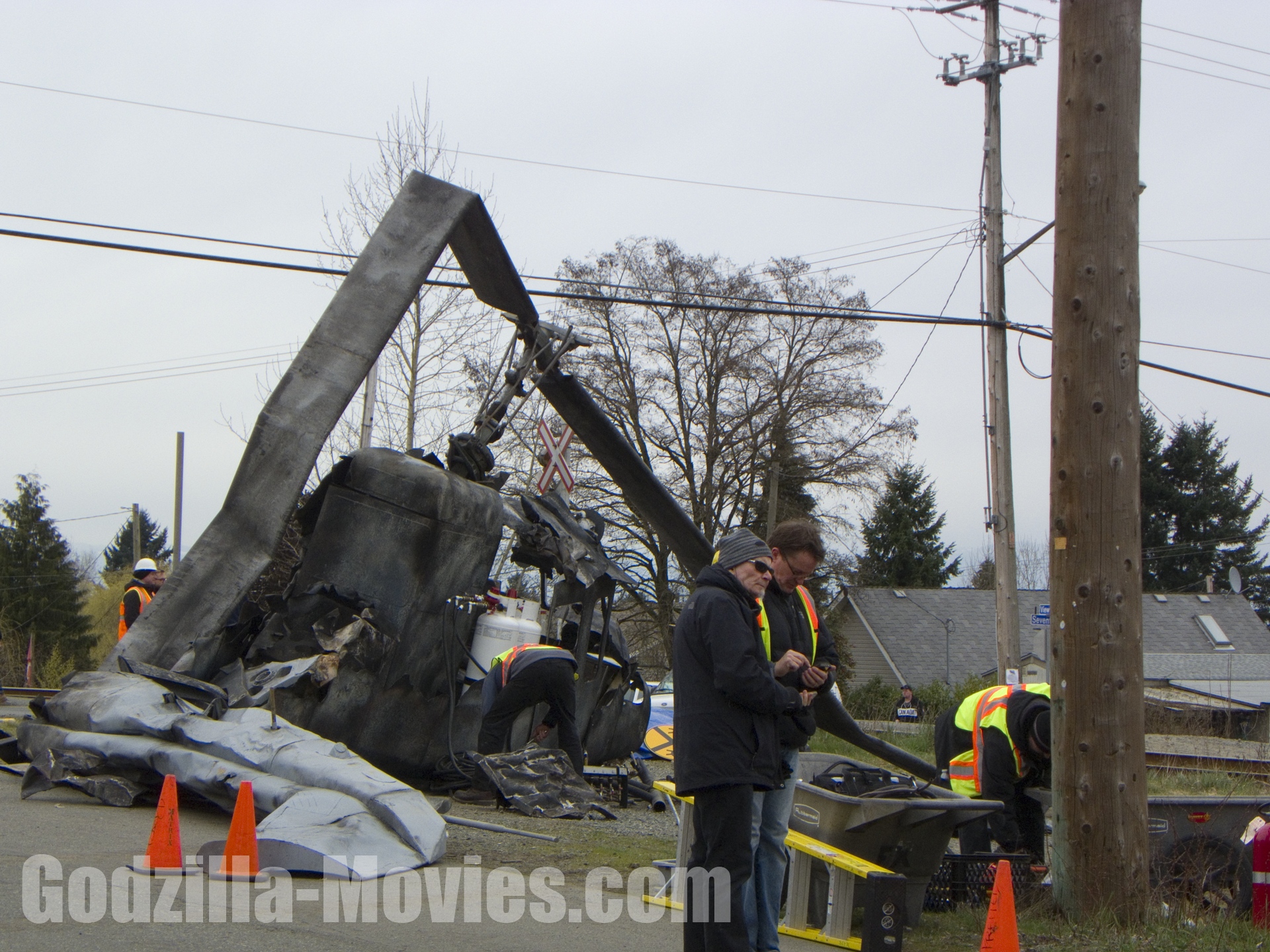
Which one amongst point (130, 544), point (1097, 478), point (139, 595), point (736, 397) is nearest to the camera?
point (1097, 478)

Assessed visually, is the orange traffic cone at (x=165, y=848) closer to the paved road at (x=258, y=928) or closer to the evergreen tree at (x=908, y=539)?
the paved road at (x=258, y=928)

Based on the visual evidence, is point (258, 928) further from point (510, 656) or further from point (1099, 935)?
point (510, 656)

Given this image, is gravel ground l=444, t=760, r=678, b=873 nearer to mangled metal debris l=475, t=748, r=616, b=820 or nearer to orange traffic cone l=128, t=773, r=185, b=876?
mangled metal debris l=475, t=748, r=616, b=820

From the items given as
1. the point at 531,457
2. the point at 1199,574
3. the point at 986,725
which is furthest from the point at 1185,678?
the point at 986,725

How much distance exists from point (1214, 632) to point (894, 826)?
A: 47.2 metres

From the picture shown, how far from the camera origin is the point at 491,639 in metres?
9.94

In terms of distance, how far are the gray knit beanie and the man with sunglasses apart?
25 centimetres

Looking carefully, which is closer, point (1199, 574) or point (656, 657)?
point (656, 657)

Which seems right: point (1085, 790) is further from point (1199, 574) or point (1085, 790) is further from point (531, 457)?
point (1199, 574)

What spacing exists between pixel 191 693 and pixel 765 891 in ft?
15.8

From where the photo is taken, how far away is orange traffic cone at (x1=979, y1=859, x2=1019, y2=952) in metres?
4.62

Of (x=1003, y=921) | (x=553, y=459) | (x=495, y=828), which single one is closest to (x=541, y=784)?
(x=495, y=828)

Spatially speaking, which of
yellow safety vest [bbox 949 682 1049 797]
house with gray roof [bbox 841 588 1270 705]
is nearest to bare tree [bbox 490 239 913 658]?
house with gray roof [bbox 841 588 1270 705]

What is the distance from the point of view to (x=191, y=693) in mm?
8031
